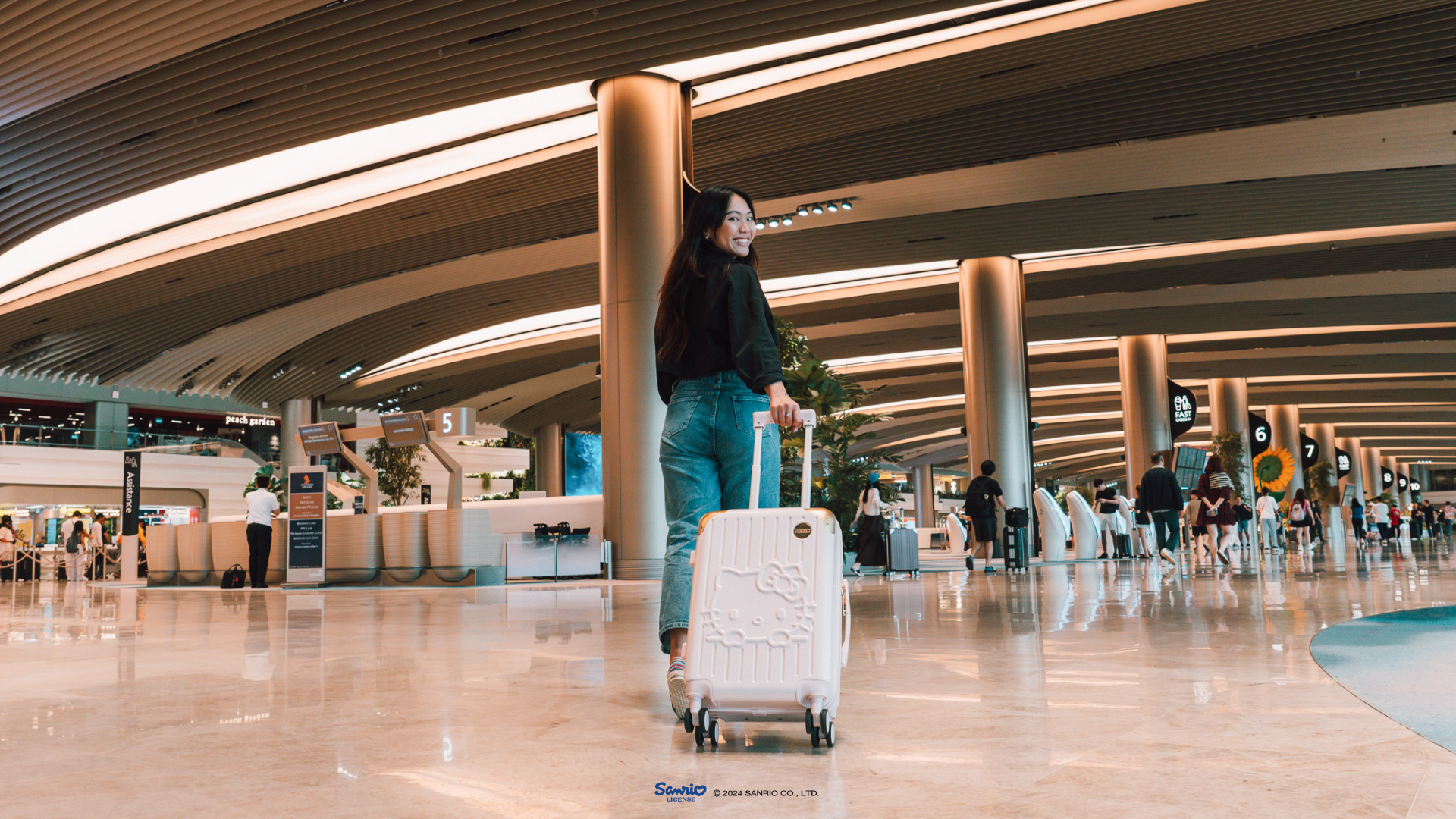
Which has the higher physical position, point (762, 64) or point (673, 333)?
point (762, 64)

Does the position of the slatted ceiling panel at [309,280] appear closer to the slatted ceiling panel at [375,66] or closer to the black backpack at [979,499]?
the slatted ceiling panel at [375,66]

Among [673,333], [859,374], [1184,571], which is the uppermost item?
[859,374]

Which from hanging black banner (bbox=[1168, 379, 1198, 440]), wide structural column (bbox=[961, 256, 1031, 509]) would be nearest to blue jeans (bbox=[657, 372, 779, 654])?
wide structural column (bbox=[961, 256, 1031, 509])

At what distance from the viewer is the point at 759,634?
84.5 inches

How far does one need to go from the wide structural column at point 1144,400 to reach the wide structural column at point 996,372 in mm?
8118

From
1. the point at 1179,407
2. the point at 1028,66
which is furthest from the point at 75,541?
the point at 1179,407

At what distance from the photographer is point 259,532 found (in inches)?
502

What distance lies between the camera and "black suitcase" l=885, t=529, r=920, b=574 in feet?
40.8

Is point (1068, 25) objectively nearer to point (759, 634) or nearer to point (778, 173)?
point (778, 173)

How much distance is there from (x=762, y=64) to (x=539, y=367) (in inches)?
782

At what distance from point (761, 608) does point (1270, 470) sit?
109 feet

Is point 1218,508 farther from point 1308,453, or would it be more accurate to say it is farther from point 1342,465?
point 1342,465

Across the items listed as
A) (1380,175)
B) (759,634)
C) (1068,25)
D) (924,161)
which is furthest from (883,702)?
(1380,175)

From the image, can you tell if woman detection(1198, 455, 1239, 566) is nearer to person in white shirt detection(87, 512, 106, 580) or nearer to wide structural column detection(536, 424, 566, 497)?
person in white shirt detection(87, 512, 106, 580)
